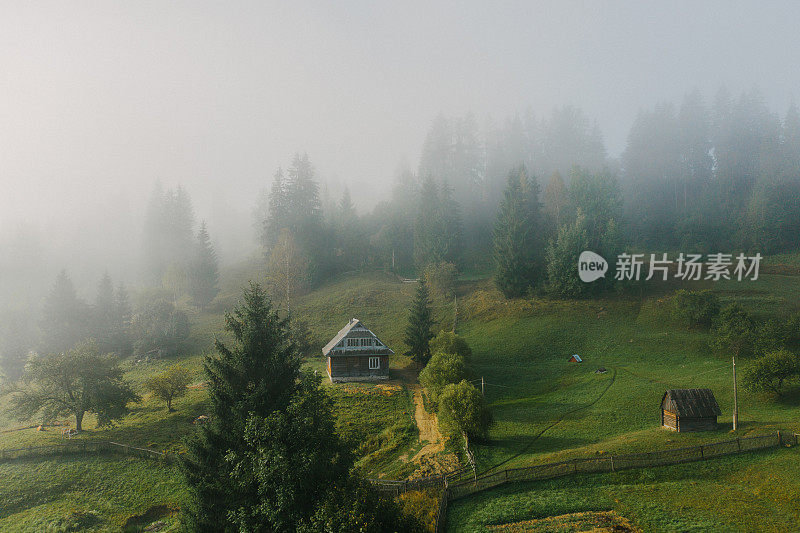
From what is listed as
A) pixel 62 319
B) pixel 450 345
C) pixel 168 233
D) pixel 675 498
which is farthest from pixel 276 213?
pixel 675 498

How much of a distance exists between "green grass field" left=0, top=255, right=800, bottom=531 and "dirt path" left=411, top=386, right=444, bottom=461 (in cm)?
93

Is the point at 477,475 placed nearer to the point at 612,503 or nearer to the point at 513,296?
the point at 612,503

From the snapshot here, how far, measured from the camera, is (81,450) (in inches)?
1231

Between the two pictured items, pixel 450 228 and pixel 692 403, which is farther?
pixel 450 228

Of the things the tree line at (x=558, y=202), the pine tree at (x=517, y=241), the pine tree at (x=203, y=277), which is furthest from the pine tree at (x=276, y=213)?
the pine tree at (x=517, y=241)

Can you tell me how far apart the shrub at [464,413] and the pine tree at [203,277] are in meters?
65.7

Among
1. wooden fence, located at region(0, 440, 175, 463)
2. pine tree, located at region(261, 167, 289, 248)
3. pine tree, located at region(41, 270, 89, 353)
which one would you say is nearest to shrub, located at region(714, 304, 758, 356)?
wooden fence, located at region(0, 440, 175, 463)

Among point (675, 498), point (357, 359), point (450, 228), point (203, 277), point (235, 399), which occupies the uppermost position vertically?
point (450, 228)

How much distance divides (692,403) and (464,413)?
1517 centimetres

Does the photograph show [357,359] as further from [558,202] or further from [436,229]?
[558,202]

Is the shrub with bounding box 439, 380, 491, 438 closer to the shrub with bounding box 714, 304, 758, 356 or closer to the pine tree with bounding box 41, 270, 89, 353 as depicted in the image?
the shrub with bounding box 714, 304, 758, 356

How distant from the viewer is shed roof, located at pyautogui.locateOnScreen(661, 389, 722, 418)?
990 inches

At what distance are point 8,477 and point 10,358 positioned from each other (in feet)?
163

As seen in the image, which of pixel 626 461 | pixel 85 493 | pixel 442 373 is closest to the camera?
pixel 626 461
